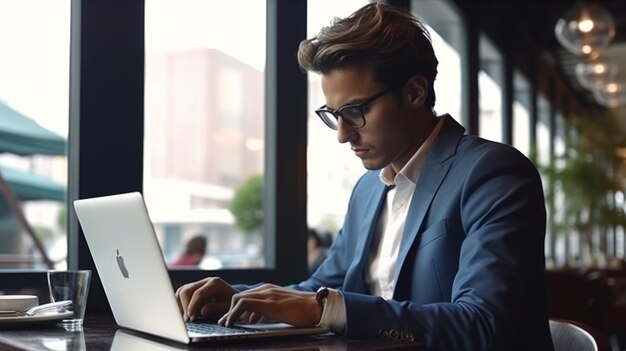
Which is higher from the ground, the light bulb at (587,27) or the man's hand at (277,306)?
the light bulb at (587,27)

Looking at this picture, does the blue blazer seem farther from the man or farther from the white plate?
the white plate

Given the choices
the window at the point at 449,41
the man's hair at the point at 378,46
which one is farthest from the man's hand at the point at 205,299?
the window at the point at 449,41

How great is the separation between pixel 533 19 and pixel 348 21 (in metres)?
7.36

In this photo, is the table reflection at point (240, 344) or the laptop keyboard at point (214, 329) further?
the laptop keyboard at point (214, 329)

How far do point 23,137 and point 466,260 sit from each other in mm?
4924

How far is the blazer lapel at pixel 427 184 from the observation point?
6.03 ft

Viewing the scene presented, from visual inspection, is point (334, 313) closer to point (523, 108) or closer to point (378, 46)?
point (378, 46)

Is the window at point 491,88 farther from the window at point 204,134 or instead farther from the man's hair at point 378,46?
the window at point 204,134

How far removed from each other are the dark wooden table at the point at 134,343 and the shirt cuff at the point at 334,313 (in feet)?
0.08

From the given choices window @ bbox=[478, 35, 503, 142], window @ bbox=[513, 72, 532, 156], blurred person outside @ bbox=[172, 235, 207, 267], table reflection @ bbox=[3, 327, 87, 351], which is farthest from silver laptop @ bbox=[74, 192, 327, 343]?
window @ bbox=[513, 72, 532, 156]

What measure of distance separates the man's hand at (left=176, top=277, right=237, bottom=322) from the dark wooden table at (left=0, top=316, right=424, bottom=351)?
13cm

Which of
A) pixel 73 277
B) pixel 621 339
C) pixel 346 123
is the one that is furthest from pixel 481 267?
pixel 621 339

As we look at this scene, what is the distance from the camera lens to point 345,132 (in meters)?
1.92

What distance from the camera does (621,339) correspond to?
21.0ft
